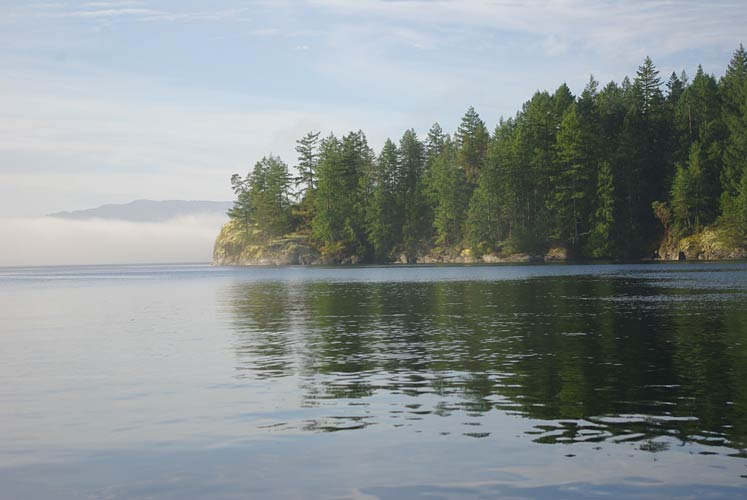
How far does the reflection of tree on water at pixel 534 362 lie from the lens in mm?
15844

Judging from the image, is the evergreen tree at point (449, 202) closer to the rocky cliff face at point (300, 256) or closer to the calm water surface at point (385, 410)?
the rocky cliff face at point (300, 256)

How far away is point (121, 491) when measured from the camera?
11.5m

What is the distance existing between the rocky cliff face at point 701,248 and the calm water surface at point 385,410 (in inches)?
3473

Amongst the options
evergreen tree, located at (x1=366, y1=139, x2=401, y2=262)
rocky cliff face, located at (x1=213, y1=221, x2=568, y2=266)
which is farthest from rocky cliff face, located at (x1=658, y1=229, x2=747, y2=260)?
evergreen tree, located at (x1=366, y1=139, x2=401, y2=262)

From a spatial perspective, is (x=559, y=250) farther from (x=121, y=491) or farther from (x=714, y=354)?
(x=121, y=491)

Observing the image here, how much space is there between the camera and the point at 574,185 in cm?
13825

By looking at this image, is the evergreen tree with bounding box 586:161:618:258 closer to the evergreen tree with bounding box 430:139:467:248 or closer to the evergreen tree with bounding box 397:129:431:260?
the evergreen tree with bounding box 430:139:467:248

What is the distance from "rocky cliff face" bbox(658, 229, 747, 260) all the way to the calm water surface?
88207 mm

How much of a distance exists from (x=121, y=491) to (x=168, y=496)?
87 centimetres

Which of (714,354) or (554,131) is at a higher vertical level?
(554,131)

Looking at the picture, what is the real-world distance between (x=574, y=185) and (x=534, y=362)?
120m

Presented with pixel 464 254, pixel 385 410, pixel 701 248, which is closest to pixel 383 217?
pixel 464 254

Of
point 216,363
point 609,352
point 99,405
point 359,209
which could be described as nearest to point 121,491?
point 99,405

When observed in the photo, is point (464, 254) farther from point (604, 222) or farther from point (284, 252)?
point (284, 252)
